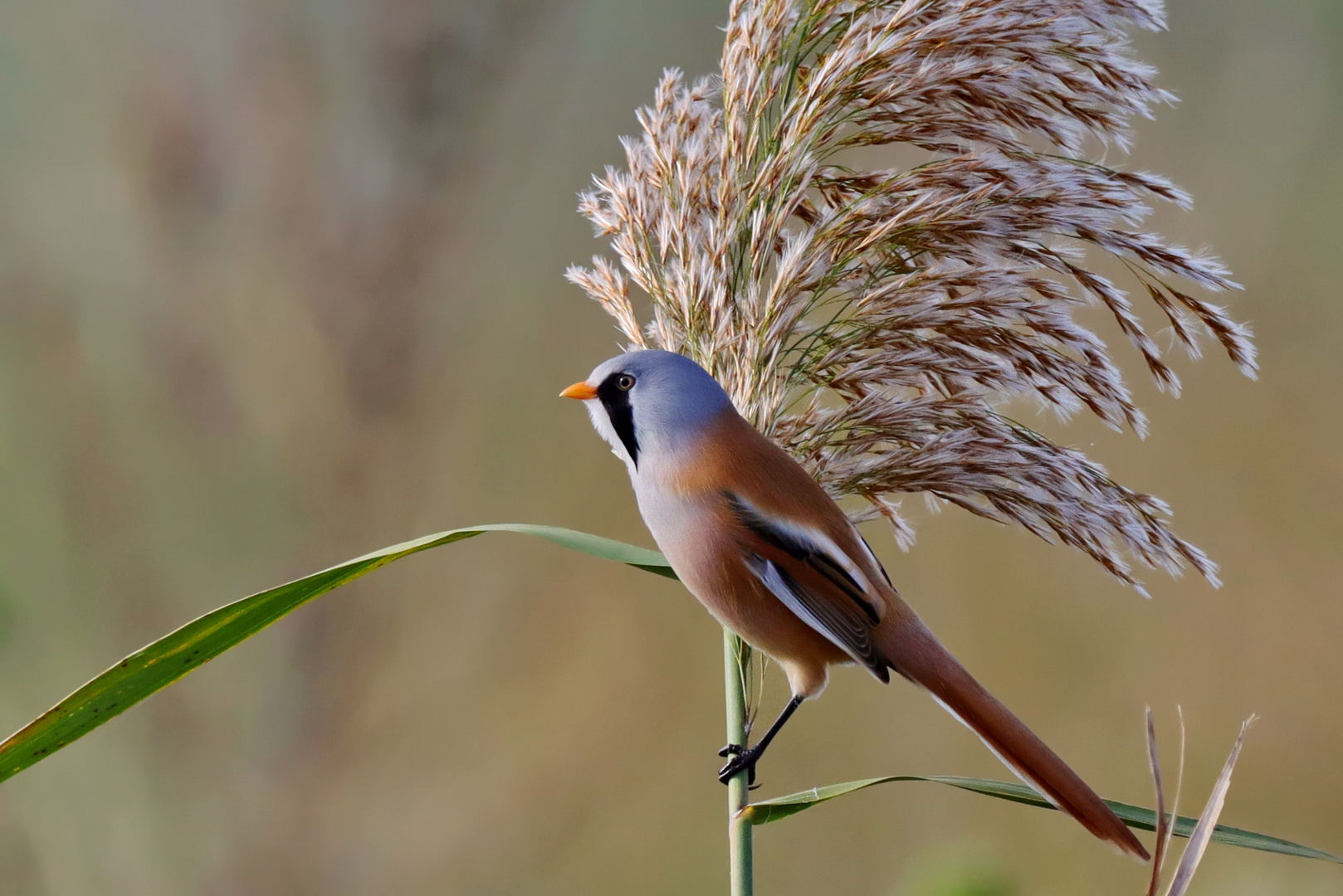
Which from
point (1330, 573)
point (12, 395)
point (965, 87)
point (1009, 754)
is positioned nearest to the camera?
point (1009, 754)

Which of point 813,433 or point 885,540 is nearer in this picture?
point 813,433

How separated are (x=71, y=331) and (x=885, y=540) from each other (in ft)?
5.60

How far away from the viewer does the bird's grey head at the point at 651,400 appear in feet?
2.82

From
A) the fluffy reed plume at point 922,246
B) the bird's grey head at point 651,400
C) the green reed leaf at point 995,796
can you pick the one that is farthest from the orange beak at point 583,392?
the green reed leaf at point 995,796

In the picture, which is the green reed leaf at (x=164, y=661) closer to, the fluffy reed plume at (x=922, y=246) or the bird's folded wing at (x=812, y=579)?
the bird's folded wing at (x=812, y=579)

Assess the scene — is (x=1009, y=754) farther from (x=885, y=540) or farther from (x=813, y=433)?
(x=885, y=540)

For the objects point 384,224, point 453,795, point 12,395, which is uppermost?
point 12,395

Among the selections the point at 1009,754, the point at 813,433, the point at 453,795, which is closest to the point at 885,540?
the point at 453,795

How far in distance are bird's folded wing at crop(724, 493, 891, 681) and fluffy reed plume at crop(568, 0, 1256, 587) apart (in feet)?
0.31

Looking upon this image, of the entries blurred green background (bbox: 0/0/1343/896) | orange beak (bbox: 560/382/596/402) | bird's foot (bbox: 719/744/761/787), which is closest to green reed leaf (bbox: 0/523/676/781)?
orange beak (bbox: 560/382/596/402)

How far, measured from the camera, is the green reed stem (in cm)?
79

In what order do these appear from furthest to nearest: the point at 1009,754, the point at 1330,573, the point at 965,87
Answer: the point at 1330,573 < the point at 965,87 < the point at 1009,754

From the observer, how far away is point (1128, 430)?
1996 mm

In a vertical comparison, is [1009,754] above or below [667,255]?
below
